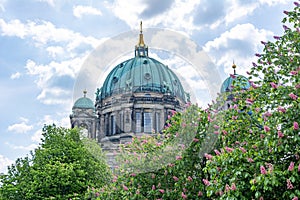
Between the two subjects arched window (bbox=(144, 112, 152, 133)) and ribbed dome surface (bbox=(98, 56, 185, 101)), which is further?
arched window (bbox=(144, 112, 152, 133))

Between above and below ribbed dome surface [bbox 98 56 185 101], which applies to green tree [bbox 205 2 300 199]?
below

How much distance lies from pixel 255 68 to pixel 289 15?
2016 mm

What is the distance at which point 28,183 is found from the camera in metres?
30.9

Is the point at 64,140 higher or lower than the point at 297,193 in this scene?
higher

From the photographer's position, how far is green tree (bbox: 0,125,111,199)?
29953 millimetres

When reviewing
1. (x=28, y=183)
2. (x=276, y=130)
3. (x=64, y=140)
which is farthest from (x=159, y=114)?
(x=276, y=130)

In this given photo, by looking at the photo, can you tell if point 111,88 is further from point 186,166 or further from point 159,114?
point 186,166

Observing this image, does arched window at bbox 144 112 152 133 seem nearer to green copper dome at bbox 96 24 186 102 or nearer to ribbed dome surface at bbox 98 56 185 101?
green copper dome at bbox 96 24 186 102

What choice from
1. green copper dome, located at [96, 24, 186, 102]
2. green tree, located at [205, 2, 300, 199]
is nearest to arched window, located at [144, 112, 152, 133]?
green copper dome, located at [96, 24, 186, 102]

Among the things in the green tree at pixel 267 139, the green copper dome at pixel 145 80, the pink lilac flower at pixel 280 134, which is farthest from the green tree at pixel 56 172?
the green copper dome at pixel 145 80

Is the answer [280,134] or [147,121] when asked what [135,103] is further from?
[280,134]

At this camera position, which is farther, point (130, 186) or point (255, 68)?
point (130, 186)

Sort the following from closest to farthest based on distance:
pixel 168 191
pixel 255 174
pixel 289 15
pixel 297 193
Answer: pixel 297 193 → pixel 255 174 → pixel 289 15 → pixel 168 191

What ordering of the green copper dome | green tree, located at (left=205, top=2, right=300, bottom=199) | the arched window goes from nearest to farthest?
green tree, located at (left=205, top=2, right=300, bottom=199), the green copper dome, the arched window
